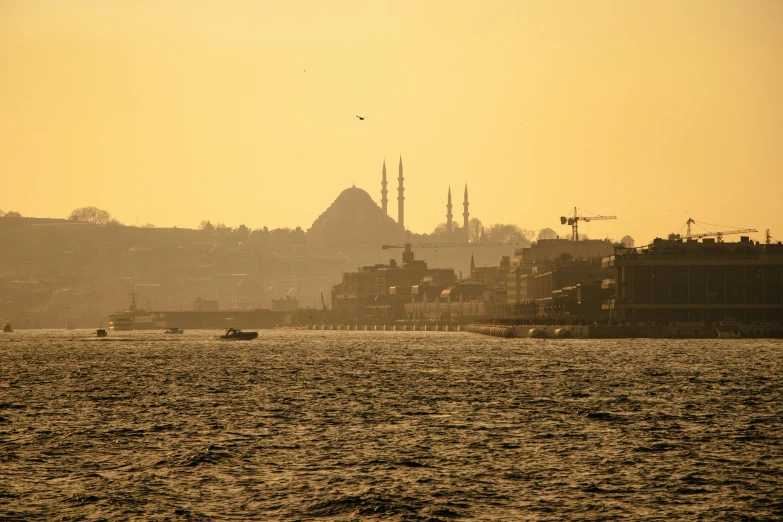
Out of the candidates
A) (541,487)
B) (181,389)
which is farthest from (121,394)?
(541,487)

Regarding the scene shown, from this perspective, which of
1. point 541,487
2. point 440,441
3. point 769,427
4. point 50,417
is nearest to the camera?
point 541,487

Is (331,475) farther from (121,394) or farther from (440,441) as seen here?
(121,394)

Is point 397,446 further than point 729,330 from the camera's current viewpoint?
No

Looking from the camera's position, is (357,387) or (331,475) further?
(357,387)

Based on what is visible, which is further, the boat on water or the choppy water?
the boat on water

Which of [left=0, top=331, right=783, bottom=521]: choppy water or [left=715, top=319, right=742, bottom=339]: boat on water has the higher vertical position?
[left=715, top=319, right=742, bottom=339]: boat on water
